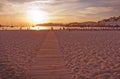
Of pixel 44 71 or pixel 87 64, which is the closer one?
pixel 44 71

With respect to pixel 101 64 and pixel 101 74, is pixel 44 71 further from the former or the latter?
pixel 101 64

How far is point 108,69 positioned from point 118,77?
106cm

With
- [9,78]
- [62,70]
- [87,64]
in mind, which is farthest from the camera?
[87,64]

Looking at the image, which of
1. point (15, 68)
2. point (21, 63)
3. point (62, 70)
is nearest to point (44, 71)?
point (62, 70)

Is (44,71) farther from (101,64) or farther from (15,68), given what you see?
(101,64)

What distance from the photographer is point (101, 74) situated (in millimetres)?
7246

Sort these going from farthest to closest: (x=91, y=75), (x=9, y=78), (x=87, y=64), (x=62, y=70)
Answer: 1. (x=87, y=64)
2. (x=62, y=70)
3. (x=91, y=75)
4. (x=9, y=78)

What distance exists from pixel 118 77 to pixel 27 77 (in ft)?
7.86

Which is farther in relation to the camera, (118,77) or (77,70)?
(77,70)

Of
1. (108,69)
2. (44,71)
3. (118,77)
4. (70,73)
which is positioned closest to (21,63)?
(44,71)

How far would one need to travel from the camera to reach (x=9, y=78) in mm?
6527

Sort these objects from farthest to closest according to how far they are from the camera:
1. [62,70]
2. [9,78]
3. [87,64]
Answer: [87,64]
[62,70]
[9,78]

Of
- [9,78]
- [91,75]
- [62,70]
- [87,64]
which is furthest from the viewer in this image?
[87,64]

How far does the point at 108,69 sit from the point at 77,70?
100 cm
